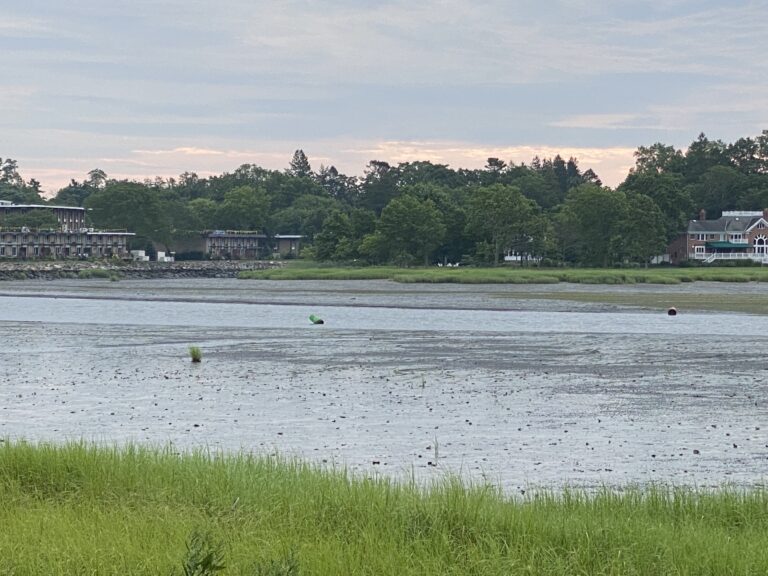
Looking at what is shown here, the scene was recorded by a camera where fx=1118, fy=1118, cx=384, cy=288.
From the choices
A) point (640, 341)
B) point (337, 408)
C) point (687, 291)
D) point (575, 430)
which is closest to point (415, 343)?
point (640, 341)

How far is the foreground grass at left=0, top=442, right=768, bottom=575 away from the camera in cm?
1110

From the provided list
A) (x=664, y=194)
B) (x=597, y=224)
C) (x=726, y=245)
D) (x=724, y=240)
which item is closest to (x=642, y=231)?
(x=597, y=224)

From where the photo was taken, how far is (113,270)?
168375 millimetres

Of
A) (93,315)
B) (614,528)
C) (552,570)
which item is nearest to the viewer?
(552,570)

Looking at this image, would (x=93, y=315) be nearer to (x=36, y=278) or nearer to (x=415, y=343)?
(x=415, y=343)

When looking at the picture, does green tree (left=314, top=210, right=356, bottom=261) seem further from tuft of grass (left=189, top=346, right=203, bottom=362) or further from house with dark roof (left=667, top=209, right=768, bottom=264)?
tuft of grass (left=189, top=346, right=203, bottom=362)

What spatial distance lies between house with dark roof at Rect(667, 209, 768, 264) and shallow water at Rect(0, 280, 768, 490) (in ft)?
393

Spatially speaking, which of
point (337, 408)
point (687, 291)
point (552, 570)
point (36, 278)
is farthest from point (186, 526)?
point (36, 278)

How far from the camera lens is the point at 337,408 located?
2616cm

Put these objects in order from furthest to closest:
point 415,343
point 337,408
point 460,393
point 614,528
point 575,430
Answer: point 415,343 → point 460,393 → point 337,408 → point 575,430 → point 614,528

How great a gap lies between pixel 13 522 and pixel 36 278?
146 meters

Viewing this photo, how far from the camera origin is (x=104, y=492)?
1440cm

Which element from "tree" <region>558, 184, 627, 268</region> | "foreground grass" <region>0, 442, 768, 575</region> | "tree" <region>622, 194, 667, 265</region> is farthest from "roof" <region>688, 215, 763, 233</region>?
"foreground grass" <region>0, 442, 768, 575</region>

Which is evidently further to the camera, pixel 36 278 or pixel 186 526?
pixel 36 278
